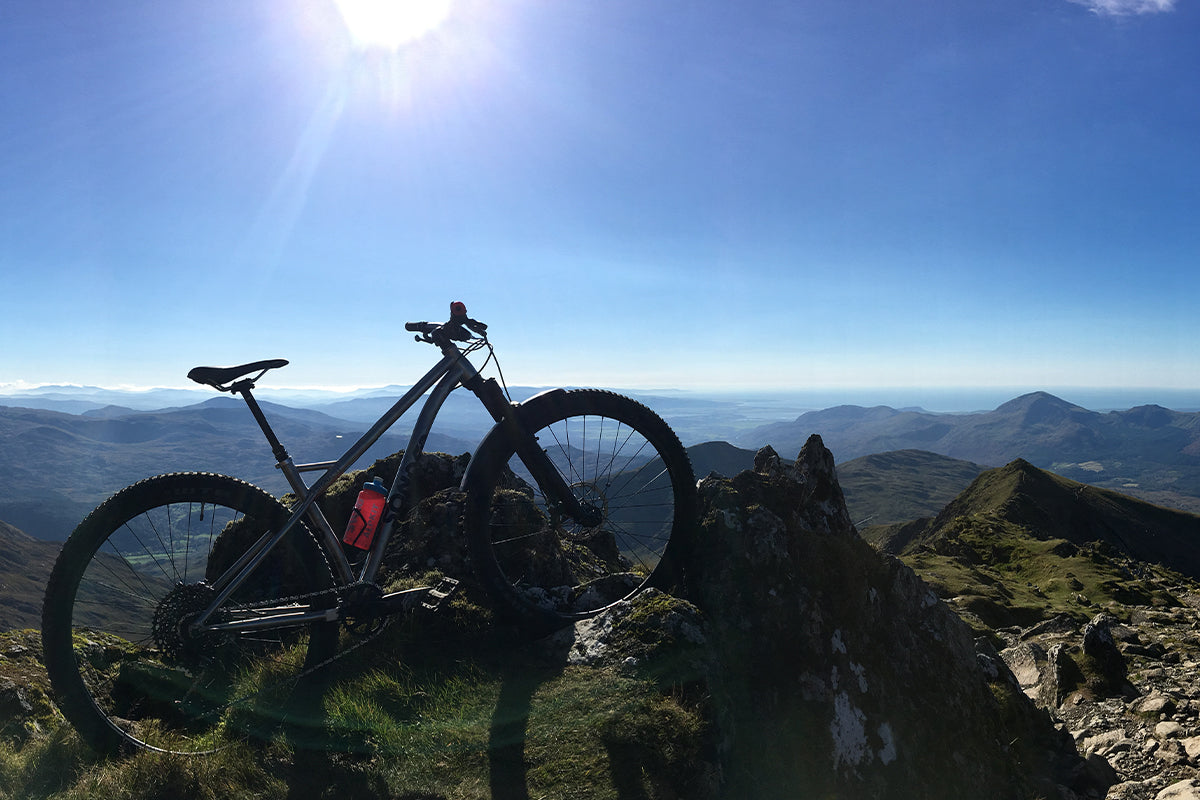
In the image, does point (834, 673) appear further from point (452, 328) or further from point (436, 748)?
point (452, 328)

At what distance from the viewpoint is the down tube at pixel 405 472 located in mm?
5625

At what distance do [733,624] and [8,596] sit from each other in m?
219

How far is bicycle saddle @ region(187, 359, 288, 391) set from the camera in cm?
554

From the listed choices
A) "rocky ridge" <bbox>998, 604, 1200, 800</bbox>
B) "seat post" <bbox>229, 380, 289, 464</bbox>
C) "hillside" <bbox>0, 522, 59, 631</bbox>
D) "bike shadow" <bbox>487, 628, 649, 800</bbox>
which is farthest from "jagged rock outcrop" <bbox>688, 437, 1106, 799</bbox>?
"hillside" <bbox>0, 522, 59, 631</bbox>

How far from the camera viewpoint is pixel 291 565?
18.9 ft

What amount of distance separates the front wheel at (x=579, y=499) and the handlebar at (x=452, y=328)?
1024 mm

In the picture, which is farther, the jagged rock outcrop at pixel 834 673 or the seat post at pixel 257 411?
the seat post at pixel 257 411

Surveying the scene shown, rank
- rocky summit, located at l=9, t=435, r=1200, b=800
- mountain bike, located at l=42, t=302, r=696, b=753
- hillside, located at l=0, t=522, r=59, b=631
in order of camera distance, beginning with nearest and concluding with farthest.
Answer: rocky summit, located at l=9, t=435, r=1200, b=800
mountain bike, located at l=42, t=302, r=696, b=753
hillside, located at l=0, t=522, r=59, b=631

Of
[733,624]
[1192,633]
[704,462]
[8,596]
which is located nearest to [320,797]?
[733,624]

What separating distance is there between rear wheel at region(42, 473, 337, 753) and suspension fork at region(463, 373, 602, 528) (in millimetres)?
2218

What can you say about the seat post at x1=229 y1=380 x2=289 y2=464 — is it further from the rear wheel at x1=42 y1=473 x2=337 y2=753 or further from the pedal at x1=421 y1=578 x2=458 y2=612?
the pedal at x1=421 y1=578 x2=458 y2=612

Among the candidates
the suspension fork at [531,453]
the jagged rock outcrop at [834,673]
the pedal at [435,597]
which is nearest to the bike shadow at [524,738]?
the jagged rock outcrop at [834,673]

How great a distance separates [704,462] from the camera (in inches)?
7741

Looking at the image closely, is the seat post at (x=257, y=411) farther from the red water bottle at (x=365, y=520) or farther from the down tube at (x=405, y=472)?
the down tube at (x=405, y=472)
